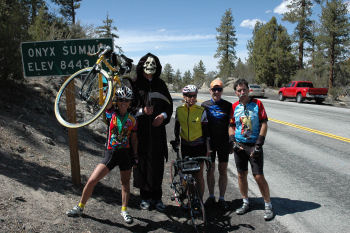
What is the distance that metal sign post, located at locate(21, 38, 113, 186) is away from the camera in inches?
171

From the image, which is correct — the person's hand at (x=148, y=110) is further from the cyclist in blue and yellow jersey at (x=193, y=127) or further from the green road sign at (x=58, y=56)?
the green road sign at (x=58, y=56)

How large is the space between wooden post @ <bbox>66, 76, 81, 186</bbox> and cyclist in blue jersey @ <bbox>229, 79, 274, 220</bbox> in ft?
8.17

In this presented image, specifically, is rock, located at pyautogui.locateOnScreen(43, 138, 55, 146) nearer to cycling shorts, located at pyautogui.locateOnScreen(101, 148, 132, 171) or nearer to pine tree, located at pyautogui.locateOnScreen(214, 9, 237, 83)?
cycling shorts, located at pyautogui.locateOnScreen(101, 148, 132, 171)

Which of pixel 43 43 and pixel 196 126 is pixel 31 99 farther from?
A: pixel 196 126

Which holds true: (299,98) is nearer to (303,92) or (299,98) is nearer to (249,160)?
(303,92)

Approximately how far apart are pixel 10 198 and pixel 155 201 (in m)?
2.07

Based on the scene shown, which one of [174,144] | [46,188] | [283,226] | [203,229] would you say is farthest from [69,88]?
[283,226]

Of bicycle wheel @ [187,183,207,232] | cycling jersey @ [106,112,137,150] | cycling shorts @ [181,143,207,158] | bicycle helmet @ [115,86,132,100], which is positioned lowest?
bicycle wheel @ [187,183,207,232]

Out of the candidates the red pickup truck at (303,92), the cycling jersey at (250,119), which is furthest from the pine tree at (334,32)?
the cycling jersey at (250,119)

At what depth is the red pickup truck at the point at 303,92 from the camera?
2502 centimetres

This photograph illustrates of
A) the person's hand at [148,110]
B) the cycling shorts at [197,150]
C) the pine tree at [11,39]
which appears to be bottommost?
the cycling shorts at [197,150]

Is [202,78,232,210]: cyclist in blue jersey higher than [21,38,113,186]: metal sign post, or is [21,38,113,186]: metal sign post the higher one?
[21,38,113,186]: metal sign post

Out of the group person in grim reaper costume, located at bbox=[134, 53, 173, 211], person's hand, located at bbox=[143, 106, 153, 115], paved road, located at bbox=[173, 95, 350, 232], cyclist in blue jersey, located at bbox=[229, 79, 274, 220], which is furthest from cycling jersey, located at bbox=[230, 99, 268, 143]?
person's hand, located at bbox=[143, 106, 153, 115]

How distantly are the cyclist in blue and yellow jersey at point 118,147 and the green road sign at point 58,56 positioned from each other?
0.96 metres
